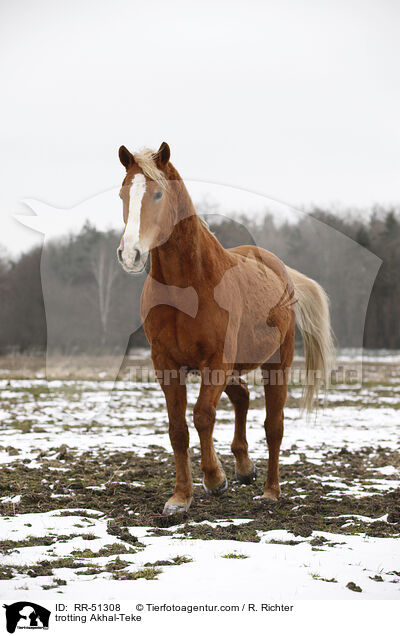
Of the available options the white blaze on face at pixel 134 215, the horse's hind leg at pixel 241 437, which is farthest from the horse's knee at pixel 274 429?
the white blaze on face at pixel 134 215

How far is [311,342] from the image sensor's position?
6137 mm

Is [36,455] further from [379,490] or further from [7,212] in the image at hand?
[379,490]

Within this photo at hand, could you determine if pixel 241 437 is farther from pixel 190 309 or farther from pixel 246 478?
pixel 190 309

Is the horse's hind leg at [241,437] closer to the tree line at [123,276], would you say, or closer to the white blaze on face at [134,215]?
the tree line at [123,276]

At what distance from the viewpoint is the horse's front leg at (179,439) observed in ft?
14.1

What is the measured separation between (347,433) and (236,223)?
395 centimetres

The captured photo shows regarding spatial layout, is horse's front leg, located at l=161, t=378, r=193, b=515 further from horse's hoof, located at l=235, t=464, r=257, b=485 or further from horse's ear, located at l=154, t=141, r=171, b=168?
horse's ear, located at l=154, t=141, r=171, b=168

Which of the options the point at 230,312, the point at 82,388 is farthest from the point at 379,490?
the point at 82,388

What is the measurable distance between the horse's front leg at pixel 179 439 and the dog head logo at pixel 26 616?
1.75 metres

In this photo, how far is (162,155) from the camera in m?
3.88

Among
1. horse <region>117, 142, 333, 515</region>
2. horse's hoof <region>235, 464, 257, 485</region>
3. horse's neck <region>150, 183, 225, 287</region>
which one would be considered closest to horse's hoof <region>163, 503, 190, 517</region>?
horse <region>117, 142, 333, 515</region>

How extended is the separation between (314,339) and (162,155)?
300 cm

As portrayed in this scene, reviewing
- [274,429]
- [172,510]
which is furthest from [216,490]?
[274,429]

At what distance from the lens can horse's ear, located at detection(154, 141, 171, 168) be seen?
385 cm
